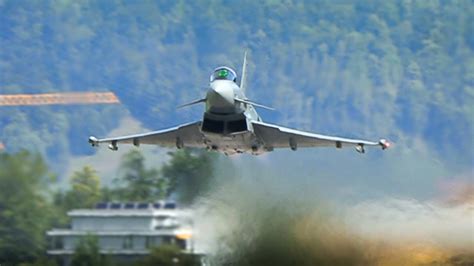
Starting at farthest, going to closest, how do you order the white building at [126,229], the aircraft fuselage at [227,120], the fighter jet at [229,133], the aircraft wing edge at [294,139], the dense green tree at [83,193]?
the dense green tree at [83,193] → the aircraft wing edge at [294,139] → the white building at [126,229] → the fighter jet at [229,133] → the aircraft fuselage at [227,120]

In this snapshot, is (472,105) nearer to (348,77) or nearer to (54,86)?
(348,77)

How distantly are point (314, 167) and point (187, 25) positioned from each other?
10473 millimetres

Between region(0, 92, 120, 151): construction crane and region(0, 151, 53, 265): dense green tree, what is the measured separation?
4391 mm

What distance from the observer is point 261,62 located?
45.7 metres

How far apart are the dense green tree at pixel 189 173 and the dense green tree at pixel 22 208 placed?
119 inches

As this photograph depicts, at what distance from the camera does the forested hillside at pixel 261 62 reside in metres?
42.7

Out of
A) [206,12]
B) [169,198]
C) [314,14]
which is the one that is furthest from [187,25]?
[169,198]

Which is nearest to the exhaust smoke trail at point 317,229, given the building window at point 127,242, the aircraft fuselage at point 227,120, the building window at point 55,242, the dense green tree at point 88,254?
the aircraft fuselage at point 227,120

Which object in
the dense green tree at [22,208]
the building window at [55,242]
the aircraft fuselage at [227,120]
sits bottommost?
the building window at [55,242]

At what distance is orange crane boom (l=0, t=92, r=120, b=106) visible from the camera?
4281 cm

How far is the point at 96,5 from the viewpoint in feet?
160

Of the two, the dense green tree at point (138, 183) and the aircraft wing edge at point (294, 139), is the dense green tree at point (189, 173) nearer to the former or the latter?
the dense green tree at point (138, 183)

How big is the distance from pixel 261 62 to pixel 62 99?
617 cm

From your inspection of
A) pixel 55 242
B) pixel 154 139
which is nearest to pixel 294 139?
pixel 154 139
